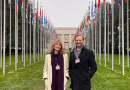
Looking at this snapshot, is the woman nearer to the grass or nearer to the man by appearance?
the man

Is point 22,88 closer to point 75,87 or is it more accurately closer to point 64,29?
point 75,87

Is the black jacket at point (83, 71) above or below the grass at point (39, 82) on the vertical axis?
above

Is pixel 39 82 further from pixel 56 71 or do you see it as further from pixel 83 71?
pixel 83 71

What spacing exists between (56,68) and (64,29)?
225ft

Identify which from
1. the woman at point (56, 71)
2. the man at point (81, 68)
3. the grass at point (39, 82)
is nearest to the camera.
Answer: the man at point (81, 68)

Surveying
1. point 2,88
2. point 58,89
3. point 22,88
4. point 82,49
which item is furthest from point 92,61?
point 2,88

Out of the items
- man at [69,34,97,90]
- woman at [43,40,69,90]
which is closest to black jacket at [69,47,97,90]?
man at [69,34,97,90]

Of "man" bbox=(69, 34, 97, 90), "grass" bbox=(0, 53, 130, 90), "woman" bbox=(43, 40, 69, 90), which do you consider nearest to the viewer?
"man" bbox=(69, 34, 97, 90)

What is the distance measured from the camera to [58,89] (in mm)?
3092

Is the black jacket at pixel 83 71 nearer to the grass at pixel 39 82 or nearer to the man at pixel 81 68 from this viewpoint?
the man at pixel 81 68

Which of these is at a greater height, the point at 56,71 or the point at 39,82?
the point at 56,71

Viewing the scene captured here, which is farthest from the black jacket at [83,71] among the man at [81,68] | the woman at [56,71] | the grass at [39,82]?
the grass at [39,82]

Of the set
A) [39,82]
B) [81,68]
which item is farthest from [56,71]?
[39,82]

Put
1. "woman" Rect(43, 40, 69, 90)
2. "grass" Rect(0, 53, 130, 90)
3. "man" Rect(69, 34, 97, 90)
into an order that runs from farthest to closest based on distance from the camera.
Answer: "grass" Rect(0, 53, 130, 90), "woman" Rect(43, 40, 69, 90), "man" Rect(69, 34, 97, 90)
